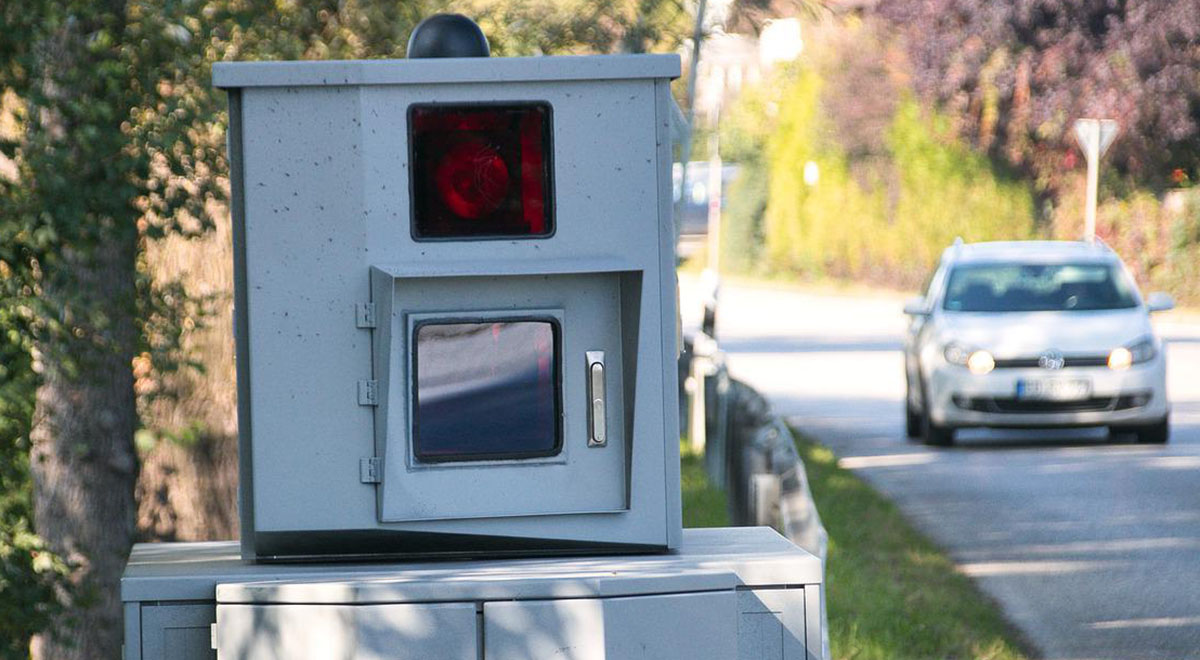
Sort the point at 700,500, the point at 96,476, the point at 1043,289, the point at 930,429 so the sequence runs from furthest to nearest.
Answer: the point at 1043,289 → the point at 930,429 → the point at 700,500 → the point at 96,476

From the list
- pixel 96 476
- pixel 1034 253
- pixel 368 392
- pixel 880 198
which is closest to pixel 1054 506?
pixel 1034 253

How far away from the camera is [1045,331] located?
16.1 metres

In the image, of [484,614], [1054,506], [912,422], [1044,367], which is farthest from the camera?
[912,422]

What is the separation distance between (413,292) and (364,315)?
0.11 metres

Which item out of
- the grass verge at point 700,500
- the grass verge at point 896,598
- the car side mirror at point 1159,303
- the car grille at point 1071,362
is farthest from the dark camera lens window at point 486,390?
the car side mirror at point 1159,303

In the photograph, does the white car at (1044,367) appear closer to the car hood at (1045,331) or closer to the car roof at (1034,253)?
the car hood at (1045,331)

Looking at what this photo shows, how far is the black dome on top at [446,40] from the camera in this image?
4422 mm

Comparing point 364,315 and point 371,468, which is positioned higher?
point 364,315

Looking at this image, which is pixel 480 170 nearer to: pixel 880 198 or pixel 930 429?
pixel 930 429

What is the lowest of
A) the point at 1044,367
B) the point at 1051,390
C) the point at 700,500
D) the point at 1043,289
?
the point at 700,500

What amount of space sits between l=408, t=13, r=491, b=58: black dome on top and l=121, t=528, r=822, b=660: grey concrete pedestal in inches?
45.7

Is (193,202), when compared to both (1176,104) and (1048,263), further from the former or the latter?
(1176,104)

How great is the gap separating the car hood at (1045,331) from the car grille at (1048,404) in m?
0.36

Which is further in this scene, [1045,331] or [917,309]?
[917,309]
